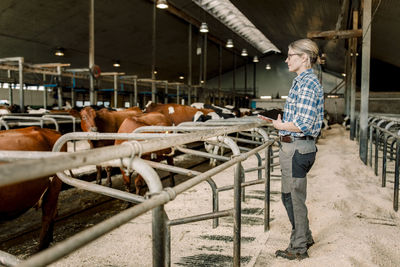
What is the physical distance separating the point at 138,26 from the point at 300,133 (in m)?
13.8

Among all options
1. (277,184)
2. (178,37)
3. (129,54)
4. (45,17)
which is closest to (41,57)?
(45,17)

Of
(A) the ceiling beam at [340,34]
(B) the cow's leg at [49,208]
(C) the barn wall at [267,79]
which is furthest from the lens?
(C) the barn wall at [267,79]

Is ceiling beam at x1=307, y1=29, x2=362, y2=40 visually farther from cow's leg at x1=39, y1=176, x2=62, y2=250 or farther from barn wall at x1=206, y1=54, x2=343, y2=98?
barn wall at x1=206, y1=54, x2=343, y2=98

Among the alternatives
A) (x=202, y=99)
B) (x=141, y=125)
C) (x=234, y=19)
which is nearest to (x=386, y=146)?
(x=141, y=125)

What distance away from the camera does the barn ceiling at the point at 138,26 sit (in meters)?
10.3

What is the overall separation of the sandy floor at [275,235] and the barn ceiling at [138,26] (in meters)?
5.85

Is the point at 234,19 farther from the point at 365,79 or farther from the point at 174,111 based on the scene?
the point at 365,79

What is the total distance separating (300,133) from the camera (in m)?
2.28

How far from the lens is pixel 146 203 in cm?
95

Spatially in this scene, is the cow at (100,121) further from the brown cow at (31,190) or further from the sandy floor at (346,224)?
the sandy floor at (346,224)

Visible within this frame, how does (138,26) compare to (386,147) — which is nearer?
(386,147)

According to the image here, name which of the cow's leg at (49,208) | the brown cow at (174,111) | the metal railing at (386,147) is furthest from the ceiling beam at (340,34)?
the cow's leg at (49,208)

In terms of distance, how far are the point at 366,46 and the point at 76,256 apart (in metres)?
6.04

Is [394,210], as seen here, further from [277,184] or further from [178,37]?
[178,37]
